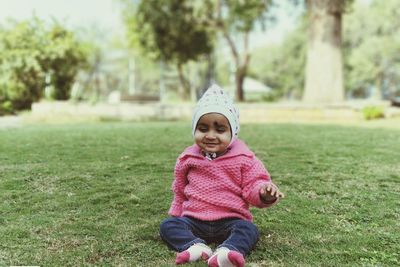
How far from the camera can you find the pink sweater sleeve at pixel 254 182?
2.76m

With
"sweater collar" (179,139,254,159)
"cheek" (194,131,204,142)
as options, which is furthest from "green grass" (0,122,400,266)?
"cheek" (194,131,204,142)

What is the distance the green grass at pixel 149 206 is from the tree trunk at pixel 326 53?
24.0 ft

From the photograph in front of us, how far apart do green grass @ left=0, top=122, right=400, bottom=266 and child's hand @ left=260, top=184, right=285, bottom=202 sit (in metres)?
0.27

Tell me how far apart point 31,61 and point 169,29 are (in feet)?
24.8

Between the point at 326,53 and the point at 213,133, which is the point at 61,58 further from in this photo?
the point at 213,133

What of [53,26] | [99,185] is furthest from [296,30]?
[99,185]

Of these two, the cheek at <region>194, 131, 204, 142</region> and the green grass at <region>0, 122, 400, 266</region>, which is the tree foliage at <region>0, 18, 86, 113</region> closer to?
the green grass at <region>0, 122, 400, 266</region>

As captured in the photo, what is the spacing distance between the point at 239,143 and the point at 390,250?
3.39ft

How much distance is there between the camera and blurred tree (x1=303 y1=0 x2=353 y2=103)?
44.0 ft

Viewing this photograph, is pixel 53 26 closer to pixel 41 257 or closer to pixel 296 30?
pixel 41 257

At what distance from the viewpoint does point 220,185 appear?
9.46ft

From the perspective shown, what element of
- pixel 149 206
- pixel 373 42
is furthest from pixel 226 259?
pixel 373 42

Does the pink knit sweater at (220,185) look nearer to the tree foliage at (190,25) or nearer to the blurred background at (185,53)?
the blurred background at (185,53)

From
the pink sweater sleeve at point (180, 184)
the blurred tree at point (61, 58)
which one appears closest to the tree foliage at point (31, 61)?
the blurred tree at point (61, 58)
